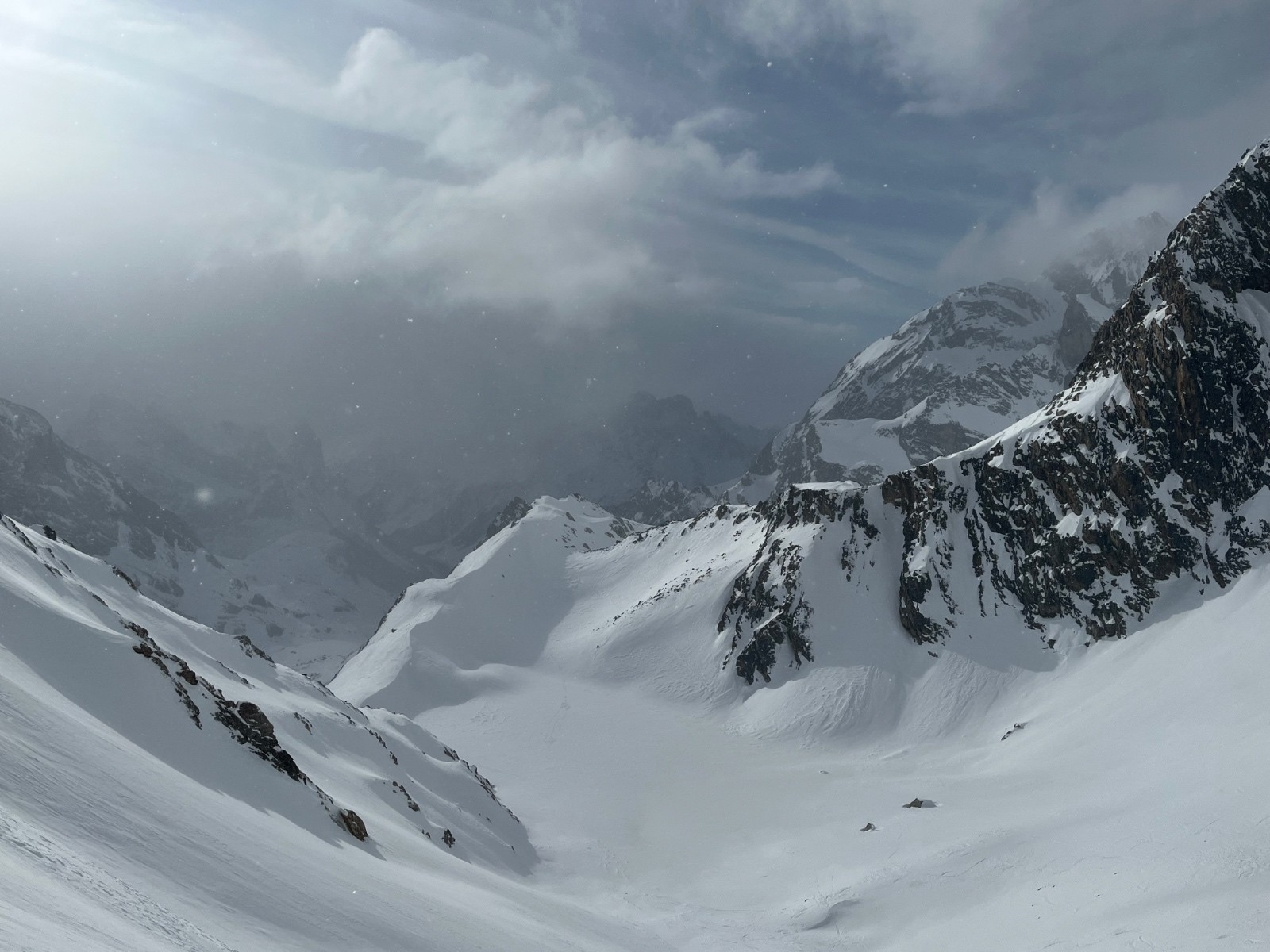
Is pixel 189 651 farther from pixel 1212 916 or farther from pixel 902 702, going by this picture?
pixel 902 702

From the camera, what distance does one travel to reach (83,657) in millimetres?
24609

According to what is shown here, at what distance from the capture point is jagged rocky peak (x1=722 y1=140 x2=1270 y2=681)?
247 feet

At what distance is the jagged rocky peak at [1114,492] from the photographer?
2968 inches

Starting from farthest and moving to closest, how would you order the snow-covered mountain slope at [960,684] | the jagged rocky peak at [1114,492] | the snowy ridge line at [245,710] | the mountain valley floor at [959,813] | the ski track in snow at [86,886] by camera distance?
1. the jagged rocky peak at [1114,492]
2. the snow-covered mountain slope at [960,684]
3. the mountain valley floor at [959,813]
4. the snowy ridge line at [245,710]
5. the ski track in snow at [86,886]

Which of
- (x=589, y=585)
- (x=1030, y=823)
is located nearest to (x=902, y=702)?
(x=1030, y=823)

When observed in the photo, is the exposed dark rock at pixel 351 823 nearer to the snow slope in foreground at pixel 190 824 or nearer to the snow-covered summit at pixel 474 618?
the snow slope in foreground at pixel 190 824

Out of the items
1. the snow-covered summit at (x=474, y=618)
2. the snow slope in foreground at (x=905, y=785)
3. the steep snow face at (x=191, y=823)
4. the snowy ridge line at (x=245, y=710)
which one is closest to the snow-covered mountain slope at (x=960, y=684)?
the snow slope in foreground at (x=905, y=785)

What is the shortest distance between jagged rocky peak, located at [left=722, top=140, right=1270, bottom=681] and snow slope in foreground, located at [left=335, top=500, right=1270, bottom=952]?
4.54m

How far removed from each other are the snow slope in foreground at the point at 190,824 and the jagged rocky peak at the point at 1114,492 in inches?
2295

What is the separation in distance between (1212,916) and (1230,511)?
196ft

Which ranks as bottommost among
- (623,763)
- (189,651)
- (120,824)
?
(120,824)

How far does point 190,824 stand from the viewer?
56.6 feet

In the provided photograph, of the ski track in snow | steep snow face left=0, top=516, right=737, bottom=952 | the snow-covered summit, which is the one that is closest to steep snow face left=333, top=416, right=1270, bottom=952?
the snow-covered summit

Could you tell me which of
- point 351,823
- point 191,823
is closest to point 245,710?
point 351,823
